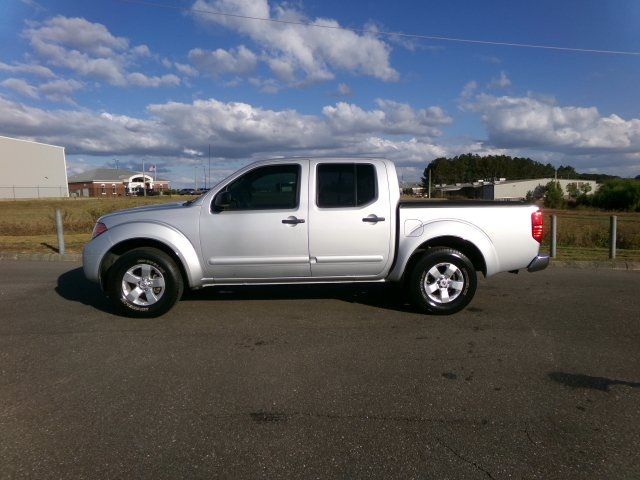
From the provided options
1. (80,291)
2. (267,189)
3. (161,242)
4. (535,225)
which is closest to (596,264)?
(535,225)

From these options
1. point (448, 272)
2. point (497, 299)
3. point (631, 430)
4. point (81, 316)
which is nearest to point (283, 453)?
point (631, 430)

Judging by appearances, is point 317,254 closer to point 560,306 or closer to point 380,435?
point 380,435

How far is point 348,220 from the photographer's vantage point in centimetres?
585

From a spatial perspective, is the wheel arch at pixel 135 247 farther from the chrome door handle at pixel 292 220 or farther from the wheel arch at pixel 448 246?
the wheel arch at pixel 448 246

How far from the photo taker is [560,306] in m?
6.55

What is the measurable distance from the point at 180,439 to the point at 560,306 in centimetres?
521

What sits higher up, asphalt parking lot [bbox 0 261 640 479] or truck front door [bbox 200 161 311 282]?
truck front door [bbox 200 161 311 282]

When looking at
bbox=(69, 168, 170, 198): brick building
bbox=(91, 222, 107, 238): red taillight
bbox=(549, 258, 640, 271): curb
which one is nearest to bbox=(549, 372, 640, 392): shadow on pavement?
bbox=(91, 222, 107, 238): red taillight

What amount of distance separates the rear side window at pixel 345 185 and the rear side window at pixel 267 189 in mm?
300

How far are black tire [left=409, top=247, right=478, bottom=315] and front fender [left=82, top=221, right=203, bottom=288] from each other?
8.30 ft

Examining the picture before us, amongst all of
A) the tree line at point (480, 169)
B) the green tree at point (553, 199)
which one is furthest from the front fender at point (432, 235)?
the tree line at point (480, 169)

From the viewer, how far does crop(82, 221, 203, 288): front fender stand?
18.9ft

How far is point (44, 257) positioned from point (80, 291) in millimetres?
4169

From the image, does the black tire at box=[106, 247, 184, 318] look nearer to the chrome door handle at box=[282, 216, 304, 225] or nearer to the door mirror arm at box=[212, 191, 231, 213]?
the door mirror arm at box=[212, 191, 231, 213]
